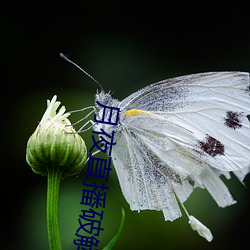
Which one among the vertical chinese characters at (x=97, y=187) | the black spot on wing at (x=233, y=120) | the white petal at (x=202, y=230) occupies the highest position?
the black spot on wing at (x=233, y=120)

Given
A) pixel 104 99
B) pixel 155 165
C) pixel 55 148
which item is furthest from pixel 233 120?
pixel 55 148

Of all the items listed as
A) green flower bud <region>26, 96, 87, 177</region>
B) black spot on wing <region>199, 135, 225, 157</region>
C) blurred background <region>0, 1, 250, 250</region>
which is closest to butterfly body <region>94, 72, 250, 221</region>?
black spot on wing <region>199, 135, 225, 157</region>

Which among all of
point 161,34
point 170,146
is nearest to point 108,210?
point 170,146

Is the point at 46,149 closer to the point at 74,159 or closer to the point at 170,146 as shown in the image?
the point at 74,159

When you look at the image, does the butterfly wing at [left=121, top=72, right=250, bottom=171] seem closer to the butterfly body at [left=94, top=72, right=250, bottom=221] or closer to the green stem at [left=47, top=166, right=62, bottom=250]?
the butterfly body at [left=94, top=72, right=250, bottom=221]

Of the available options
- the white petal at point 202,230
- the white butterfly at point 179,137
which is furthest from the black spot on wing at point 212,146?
the white petal at point 202,230

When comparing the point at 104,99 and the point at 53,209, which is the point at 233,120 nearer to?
the point at 104,99

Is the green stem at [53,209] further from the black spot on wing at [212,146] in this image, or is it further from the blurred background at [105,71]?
the blurred background at [105,71]
